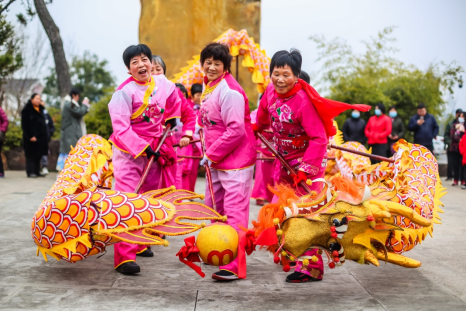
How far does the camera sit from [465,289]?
306 cm

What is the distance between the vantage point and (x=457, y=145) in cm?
957

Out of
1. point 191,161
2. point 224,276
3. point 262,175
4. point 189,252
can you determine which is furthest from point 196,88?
point 189,252

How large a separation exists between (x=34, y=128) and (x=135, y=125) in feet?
20.5

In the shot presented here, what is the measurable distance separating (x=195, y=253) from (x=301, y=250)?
59cm

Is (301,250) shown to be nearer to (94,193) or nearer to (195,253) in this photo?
(195,253)

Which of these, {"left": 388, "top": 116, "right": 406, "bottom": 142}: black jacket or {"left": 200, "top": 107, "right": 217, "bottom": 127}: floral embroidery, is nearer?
{"left": 200, "top": 107, "right": 217, "bottom": 127}: floral embroidery

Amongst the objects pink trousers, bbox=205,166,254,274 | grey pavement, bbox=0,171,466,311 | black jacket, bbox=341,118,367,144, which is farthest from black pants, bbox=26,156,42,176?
pink trousers, bbox=205,166,254,274

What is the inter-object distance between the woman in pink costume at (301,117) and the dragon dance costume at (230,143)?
0.25 m

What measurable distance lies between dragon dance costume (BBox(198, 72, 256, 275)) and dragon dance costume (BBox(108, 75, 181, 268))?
0.39m

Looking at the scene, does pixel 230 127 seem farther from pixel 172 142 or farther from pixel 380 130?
pixel 380 130

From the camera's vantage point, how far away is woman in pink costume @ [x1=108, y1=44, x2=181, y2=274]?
3.37 meters

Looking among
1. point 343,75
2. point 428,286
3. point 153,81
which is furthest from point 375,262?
point 343,75

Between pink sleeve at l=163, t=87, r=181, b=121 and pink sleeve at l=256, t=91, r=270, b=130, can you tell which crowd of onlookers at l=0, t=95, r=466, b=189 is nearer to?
pink sleeve at l=163, t=87, r=181, b=121

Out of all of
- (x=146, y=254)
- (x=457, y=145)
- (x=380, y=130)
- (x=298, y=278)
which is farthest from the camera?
(x=457, y=145)
